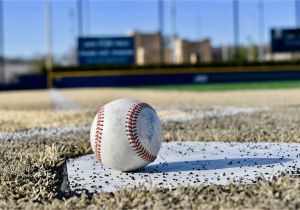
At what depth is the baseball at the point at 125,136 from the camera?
506 centimetres

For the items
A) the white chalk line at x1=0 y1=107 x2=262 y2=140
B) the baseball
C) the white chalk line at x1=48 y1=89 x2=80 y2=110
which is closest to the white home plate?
the baseball

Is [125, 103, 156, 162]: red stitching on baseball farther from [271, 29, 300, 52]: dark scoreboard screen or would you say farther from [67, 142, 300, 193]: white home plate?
[271, 29, 300, 52]: dark scoreboard screen

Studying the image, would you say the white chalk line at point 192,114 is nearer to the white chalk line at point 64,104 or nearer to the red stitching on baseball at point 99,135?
the white chalk line at point 64,104

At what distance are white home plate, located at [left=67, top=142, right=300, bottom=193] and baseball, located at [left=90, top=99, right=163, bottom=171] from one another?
157 millimetres

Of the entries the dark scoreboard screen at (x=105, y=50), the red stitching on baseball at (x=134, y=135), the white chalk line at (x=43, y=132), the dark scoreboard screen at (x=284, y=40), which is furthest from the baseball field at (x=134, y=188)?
the dark scoreboard screen at (x=284, y=40)

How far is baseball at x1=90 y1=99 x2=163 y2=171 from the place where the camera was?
16.6ft

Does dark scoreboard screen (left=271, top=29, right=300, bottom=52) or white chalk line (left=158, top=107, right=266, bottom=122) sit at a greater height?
dark scoreboard screen (left=271, top=29, right=300, bottom=52)

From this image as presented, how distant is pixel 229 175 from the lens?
16.4ft

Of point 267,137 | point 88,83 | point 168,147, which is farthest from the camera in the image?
point 88,83

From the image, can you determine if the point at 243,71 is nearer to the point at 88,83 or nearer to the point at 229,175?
the point at 88,83

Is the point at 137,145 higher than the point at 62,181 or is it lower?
higher

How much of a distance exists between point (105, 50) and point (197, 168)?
3297 cm

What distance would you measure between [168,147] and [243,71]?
33152 millimetres

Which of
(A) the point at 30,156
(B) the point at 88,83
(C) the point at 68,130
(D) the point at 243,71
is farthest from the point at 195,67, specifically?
(A) the point at 30,156
